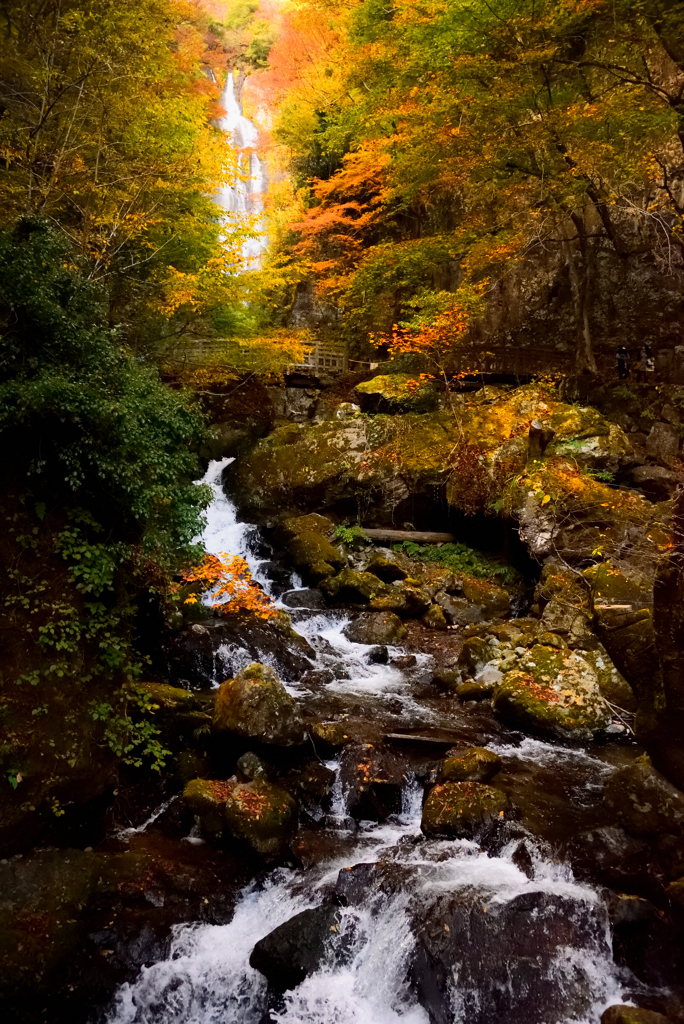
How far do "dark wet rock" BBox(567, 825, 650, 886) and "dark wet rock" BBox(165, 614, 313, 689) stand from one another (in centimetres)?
523

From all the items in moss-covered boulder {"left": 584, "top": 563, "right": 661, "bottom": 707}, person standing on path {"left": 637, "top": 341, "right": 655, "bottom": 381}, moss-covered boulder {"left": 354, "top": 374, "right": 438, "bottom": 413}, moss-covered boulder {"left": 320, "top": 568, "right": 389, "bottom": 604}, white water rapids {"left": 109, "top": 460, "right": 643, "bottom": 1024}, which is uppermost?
person standing on path {"left": 637, "top": 341, "right": 655, "bottom": 381}

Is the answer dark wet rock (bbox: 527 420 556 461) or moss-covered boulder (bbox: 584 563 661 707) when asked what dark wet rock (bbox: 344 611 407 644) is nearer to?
moss-covered boulder (bbox: 584 563 661 707)

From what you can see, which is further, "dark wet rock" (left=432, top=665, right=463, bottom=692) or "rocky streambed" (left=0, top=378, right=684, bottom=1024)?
"dark wet rock" (left=432, top=665, right=463, bottom=692)

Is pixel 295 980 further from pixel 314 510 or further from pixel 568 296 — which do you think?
pixel 568 296

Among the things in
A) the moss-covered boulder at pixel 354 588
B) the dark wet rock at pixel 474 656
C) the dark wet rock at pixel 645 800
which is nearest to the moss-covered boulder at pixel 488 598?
the moss-covered boulder at pixel 354 588

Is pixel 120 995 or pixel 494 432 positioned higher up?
pixel 494 432

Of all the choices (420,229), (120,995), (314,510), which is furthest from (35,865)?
(420,229)

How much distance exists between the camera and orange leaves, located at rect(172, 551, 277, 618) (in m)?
10.0

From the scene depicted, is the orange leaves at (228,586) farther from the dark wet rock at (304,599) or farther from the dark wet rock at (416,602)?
the dark wet rock at (416,602)

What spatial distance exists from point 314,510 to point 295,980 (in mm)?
12051

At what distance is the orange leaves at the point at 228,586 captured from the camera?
395 inches

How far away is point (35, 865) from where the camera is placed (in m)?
4.93

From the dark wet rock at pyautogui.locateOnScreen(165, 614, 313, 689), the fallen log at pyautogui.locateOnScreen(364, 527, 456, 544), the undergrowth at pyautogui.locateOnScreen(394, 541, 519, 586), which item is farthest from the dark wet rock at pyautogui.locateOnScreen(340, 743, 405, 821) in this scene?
the fallen log at pyautogui.locateOnScreen(364, 527, 456, 544)

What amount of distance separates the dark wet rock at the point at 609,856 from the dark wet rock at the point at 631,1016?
123 cm
